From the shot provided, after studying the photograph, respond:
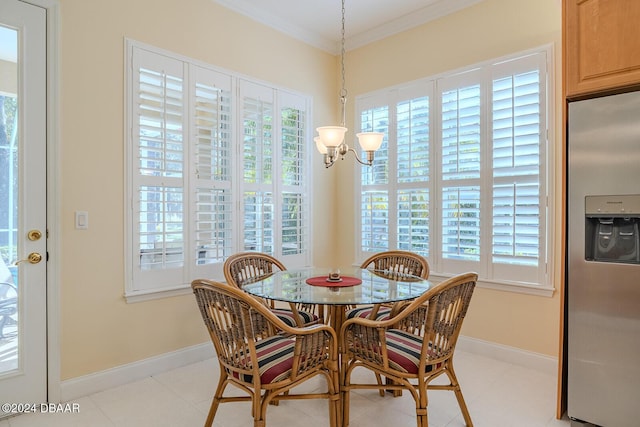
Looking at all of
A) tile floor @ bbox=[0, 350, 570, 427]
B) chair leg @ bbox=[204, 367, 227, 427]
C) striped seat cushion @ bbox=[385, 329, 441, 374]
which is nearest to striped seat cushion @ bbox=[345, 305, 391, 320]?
striped seat cushion @ bbox=[385, 329, 441, 374]

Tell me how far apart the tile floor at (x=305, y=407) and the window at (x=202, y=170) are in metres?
0.69

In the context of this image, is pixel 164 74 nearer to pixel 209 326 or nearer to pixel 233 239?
pixel 233 239

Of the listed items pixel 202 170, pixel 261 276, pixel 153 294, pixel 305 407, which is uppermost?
pixel 202 170

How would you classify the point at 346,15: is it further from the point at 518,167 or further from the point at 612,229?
the point at 612,229

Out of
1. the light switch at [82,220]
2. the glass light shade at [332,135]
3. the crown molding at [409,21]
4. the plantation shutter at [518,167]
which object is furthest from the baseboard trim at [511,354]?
the light switch at [82,220]

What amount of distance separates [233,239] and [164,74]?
142cm

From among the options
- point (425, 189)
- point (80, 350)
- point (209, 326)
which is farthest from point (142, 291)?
point (425, 189)

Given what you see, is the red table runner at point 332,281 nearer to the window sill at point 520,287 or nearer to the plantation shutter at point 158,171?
the plantation shutter at point 158,171

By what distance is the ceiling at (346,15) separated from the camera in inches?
131

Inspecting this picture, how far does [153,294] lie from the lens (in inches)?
111

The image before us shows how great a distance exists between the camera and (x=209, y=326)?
187cm

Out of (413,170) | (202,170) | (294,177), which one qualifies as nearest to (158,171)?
(202,170)

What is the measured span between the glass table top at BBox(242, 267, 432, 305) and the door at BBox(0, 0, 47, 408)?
4.35ft

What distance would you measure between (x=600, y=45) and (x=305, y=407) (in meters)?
2.68
